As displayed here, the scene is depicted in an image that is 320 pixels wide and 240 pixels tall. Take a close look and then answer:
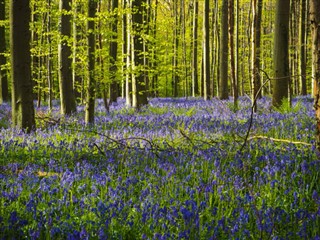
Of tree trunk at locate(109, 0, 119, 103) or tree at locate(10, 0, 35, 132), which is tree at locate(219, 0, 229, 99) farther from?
tree at locate(10, 0, 35, 132)

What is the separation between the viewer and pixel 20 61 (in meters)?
8.17

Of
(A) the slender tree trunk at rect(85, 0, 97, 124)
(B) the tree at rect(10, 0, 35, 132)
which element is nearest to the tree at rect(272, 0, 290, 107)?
(A) the slender tree trunk at rect(85, 0, 97, 124)

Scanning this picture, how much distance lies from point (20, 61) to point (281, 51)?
7877 millimetres

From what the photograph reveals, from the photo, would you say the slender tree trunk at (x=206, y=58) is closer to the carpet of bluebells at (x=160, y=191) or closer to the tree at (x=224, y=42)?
the tree at (x=224, y=42)

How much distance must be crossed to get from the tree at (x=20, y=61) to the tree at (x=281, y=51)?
7495 millimetres

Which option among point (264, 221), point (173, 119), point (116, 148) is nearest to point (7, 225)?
point (264, 221)

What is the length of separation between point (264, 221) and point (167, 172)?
66.0 inches

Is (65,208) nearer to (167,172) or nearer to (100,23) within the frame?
(167,172)

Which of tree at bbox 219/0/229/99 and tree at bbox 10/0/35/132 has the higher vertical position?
tree at bbox 219/0/229/99

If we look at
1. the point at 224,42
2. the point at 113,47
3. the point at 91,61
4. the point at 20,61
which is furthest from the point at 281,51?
the point at 113,47

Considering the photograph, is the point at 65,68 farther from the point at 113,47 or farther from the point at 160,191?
the point at 113,47

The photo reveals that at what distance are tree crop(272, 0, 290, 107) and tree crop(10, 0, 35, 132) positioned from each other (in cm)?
750

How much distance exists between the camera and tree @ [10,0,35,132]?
811cm

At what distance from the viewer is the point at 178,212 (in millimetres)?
3541
